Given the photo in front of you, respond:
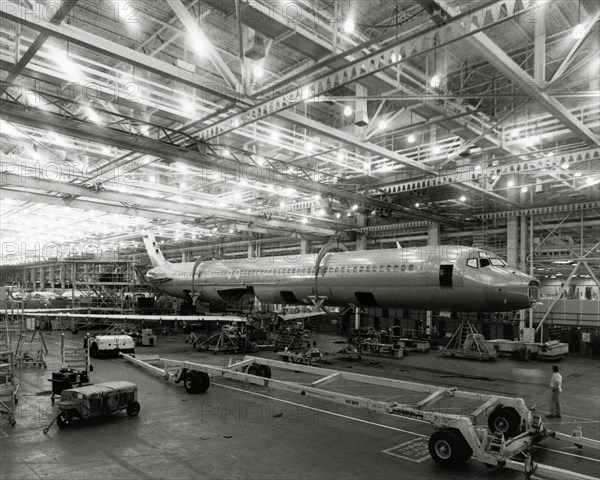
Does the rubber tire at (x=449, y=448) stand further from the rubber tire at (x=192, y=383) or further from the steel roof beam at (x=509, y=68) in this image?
the steel roof beam at (x=509, y=68)

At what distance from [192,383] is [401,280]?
862cm

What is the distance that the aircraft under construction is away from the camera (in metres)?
16.7

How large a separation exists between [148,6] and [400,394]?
48.5ft

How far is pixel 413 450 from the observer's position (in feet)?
34.5

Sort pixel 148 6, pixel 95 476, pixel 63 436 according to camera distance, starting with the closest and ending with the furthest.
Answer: pixel 95 476
pixel 63 436
pixel 148 6

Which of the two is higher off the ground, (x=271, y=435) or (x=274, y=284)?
(x=274, y=284)

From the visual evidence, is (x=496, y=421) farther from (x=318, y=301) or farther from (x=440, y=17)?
(x=318, y=301)

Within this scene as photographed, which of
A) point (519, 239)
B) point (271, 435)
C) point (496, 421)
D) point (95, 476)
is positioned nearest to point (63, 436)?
point (95, 476)

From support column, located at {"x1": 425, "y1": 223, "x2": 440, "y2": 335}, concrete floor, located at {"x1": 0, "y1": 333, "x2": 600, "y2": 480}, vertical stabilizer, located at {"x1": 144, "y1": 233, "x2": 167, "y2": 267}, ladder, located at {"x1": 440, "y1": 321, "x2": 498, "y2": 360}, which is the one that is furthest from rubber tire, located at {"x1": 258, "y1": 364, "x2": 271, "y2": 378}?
vertical stabilizer, located at {"x1": 144, "y1": 233, "x2": 167, "y2": 267}

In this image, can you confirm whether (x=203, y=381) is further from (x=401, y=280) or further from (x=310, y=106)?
(x=310, y=106)

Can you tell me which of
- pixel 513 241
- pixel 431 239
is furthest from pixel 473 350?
pixel 431 239

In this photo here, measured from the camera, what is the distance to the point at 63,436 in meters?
10.9

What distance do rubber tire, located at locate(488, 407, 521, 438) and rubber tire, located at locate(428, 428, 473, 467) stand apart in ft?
5.81

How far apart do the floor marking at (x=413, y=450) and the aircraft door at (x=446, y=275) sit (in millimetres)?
7146
